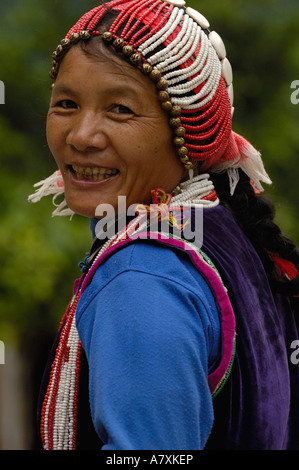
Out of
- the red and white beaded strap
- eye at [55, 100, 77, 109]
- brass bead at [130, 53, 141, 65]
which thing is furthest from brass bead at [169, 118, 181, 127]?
the red and white beaded strap

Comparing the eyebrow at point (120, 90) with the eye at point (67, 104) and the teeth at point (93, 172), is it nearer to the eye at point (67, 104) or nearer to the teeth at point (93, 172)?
the eye at point (67, 104)

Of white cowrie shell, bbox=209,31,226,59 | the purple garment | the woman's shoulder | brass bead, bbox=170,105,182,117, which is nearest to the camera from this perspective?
the woman's shoulder

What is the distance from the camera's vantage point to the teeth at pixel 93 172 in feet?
7.16

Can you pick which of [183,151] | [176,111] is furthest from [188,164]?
[176,111]

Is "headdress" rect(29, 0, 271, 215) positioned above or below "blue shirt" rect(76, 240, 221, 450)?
above

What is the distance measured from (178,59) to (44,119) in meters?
2.71

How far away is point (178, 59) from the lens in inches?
85.8

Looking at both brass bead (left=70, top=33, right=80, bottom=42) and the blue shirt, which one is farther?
brass bead (left=70, top=33, right=80, bottom=42)

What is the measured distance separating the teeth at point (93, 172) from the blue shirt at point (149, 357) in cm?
43

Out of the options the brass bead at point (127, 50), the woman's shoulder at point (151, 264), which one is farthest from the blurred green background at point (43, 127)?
the woman's shoulder at point (151, 264)

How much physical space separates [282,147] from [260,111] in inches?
13.0

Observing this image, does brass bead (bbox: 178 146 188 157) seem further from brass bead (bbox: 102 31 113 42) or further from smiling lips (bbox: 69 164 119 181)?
brass bead (bbox: 102 31 113 42)

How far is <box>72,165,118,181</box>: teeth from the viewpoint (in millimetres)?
2182

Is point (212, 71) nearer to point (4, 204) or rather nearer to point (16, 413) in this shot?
point (4, 204)
